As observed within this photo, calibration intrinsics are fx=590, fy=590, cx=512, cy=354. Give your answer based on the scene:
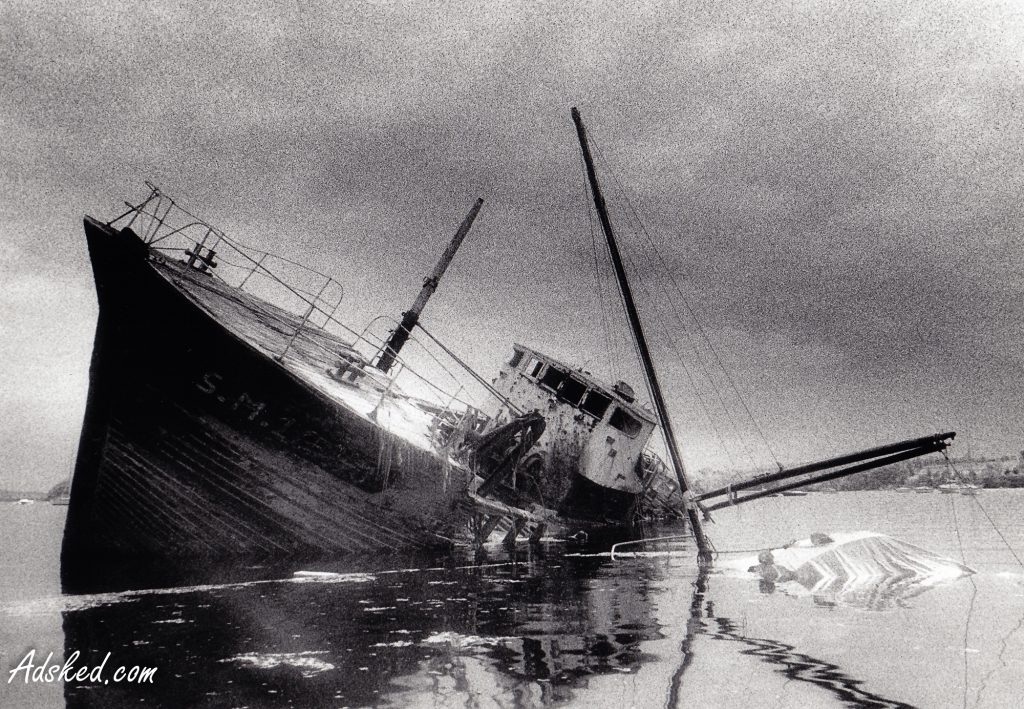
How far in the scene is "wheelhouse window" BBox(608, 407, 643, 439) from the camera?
23.5 metres

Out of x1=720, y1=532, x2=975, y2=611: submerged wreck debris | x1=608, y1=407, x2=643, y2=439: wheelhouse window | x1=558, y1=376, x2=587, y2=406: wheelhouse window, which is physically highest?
x1=558, y1=376, x2=587, y2=406: wheelhouse window

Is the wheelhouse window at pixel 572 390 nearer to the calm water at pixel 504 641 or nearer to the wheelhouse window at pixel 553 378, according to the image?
the wheelhouse window at pixel 553 378

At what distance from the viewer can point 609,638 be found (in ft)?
24.0

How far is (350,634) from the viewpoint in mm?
7457

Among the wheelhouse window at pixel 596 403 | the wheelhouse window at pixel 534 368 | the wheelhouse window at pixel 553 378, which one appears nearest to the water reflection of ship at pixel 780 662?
the wheelhouse window at pixel 596 403

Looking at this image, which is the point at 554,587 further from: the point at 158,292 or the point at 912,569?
the point at 158,292

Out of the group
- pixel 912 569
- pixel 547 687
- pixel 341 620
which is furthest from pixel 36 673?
pixel 912 569

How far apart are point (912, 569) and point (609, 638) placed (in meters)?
8.52

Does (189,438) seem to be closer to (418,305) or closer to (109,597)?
(109,597)

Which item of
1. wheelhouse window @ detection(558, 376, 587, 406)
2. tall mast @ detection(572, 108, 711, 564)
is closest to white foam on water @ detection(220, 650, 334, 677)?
tall mast @ detection(572, 108, 711, 564)

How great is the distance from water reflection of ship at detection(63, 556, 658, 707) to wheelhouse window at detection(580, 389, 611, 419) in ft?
37.2

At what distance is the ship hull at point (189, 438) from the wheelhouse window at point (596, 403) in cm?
1135

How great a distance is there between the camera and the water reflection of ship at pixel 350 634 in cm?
555

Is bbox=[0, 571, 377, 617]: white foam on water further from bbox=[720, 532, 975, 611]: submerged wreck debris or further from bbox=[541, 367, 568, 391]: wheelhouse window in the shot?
bbox=[541, 367, 568, 391]: wheelhouse window
